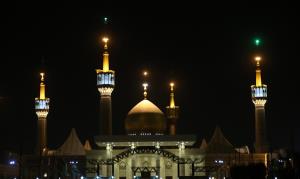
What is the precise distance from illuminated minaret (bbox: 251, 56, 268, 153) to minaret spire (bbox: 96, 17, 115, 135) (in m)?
9.75

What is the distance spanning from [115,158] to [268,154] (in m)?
10.2

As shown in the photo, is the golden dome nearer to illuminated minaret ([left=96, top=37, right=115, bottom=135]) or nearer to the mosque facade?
the mosque facade

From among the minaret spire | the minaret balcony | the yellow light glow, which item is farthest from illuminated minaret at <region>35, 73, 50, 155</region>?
the yellow light glow

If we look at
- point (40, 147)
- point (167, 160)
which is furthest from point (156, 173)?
point (40, 147)

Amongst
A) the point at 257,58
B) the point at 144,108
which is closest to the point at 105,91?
the point at 144,108

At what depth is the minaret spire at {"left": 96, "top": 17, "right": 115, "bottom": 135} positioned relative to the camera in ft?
175

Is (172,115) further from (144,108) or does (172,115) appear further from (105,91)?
(105,91)

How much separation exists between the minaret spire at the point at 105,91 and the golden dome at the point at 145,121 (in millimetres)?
1399

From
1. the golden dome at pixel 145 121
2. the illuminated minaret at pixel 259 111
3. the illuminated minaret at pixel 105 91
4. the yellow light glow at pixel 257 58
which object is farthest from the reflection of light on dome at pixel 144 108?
the yellow light glow at pixel 257 58

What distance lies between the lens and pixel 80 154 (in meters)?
56.4

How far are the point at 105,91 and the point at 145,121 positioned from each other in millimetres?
3286

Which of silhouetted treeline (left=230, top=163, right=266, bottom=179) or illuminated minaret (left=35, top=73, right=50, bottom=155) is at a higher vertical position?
illuminated minaret (left=35, top=73, right=50, bottom=155)

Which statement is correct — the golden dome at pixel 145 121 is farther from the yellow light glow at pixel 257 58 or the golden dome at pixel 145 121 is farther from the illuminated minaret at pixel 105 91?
the yellow light glow at pixel 257 58

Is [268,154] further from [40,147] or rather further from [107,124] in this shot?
[40,147]
